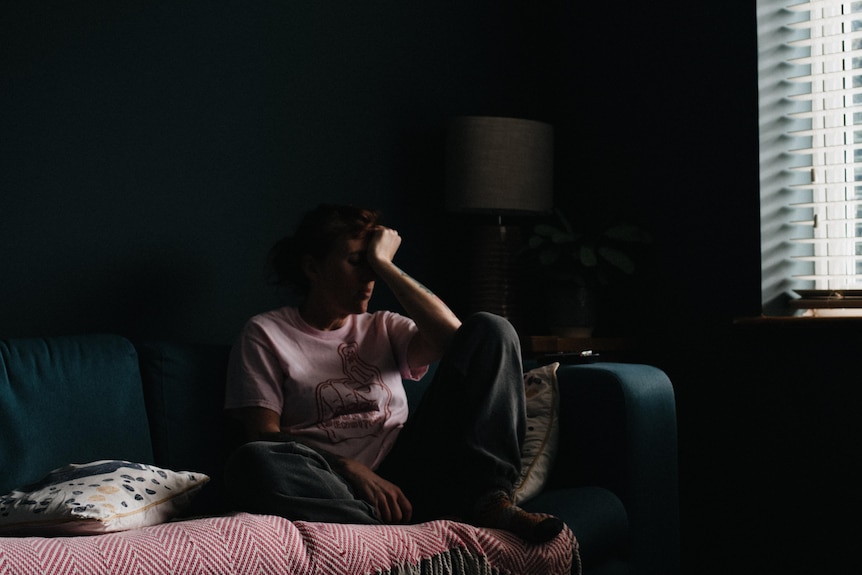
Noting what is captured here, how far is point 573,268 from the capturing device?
10.1 ft

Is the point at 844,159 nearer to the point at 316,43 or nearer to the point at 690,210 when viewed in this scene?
the point at 690,210

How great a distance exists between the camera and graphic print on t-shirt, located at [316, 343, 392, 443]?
2.18 meters

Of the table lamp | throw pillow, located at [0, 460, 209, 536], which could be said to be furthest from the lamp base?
throw pillow, located at [0, 460, 209, 536]

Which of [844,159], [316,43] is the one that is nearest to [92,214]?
[316,43]

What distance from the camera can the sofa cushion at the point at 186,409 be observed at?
2.14m

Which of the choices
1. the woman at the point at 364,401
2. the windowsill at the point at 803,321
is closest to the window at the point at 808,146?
the windowsill at the point at 803,321

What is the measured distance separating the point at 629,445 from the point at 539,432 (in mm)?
209

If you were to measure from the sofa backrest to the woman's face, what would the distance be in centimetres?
47

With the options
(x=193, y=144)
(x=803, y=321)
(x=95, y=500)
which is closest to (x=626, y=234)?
(x=803, y=321)

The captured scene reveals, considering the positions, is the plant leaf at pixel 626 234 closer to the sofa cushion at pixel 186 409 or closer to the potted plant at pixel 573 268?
the potted plant at pixel 573 268

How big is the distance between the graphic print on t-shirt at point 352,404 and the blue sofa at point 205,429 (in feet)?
0.84

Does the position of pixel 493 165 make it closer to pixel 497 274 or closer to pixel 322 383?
pixel 497 274

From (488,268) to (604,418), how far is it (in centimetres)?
107

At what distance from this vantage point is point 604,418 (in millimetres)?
2186
